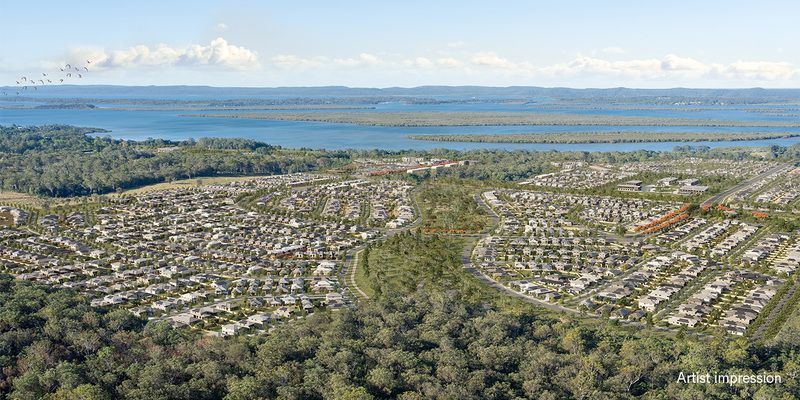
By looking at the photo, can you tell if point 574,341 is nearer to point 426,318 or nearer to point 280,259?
point 426,318

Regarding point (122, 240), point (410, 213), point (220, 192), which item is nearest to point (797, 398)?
point (410, 213)

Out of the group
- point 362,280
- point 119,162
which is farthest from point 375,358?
point 119,162

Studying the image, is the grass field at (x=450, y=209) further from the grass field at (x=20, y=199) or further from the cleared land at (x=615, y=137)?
the cleared land at (x=615, y=137)

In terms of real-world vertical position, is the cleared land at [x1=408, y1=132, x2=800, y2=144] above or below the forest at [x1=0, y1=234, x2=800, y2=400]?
above

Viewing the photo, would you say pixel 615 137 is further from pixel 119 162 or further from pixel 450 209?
pixel 119 162

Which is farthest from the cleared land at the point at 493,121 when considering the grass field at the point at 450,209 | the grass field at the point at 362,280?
the grass field at the point at 362,280

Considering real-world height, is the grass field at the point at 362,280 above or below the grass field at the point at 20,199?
above

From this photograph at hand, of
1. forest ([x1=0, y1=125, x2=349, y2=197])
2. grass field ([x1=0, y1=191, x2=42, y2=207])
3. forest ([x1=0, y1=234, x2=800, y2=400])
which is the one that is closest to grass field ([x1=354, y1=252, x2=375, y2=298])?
forest ([x1=0, y1=234, x2=800, y2=400])

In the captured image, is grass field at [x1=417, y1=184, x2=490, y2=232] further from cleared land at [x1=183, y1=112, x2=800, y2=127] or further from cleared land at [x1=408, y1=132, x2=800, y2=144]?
cleared land at [x1=183, y1=112, x2=800, y2=127]
